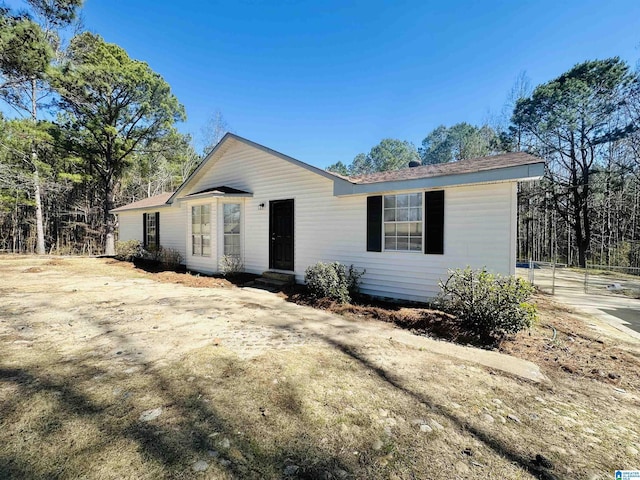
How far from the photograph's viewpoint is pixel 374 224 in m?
6.58

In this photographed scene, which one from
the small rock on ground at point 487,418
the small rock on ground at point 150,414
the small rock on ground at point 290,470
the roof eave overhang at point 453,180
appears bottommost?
the small rock on ground at point 487,418

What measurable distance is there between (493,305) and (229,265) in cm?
747

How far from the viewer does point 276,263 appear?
8.70m

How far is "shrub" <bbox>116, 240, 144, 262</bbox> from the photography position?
13.1 m

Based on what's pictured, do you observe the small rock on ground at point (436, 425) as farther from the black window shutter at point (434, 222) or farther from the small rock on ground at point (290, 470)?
the black window shutter at point (434, 222)

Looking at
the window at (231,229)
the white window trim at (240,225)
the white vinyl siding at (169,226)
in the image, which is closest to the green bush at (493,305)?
the white window trim at (240,225)

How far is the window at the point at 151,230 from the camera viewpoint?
1312 cm

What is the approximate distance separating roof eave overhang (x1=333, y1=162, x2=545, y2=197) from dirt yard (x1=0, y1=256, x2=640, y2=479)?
101 inches

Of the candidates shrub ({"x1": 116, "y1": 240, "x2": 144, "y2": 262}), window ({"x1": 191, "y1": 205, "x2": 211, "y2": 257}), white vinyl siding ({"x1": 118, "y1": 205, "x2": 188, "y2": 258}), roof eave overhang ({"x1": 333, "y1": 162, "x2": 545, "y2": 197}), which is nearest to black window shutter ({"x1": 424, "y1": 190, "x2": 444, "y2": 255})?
roof eave overhang ({"x1": 333, "y1": 162, "x2": 545, "y2": 197})

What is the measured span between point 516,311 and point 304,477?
3704 millimetres

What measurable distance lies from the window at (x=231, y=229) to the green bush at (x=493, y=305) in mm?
7056

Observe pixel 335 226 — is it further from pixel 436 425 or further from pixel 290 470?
pixel 290 470

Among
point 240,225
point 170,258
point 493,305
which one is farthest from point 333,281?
point 170,258

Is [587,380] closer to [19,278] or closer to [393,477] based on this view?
[393,477]
